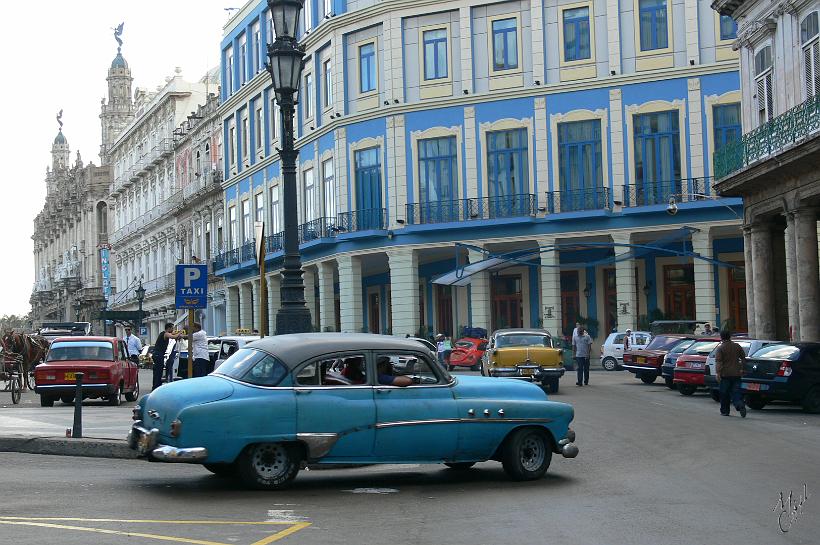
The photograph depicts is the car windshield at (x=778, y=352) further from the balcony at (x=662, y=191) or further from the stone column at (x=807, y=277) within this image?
the balcony at (x=662, y=191)

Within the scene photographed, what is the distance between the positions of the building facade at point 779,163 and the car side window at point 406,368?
58.0 ft

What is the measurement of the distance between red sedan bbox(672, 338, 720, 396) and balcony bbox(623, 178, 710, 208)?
16604 mm

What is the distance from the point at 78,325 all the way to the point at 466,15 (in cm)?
2598

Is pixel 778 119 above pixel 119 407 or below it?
above

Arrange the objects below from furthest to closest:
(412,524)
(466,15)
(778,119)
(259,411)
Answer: (466,15), (778,119), (259,411), (412,524)

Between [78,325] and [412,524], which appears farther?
[78,325]

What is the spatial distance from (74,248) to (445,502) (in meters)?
116

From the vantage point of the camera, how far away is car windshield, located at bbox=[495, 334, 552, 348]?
31.2m

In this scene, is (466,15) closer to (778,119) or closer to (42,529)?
(778,119)

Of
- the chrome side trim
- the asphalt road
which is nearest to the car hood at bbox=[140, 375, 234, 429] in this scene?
the asphalt road

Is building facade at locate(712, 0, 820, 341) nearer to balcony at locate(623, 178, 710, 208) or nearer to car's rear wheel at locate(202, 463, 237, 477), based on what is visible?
balcony at locate(623, 178, 710, 208)

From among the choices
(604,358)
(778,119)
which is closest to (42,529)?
(778,119)

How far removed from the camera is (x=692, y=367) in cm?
3002

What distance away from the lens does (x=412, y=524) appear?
1038 centimetres
